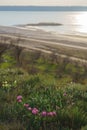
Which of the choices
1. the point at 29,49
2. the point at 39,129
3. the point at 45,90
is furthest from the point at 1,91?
the point at 29,49

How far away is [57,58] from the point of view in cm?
4312

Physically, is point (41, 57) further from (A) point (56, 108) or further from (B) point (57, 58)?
(A) point (56, 108)

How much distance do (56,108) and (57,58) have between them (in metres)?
34.2

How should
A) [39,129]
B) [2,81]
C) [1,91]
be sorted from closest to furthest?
[39,129] < [1,91] < [2,81]

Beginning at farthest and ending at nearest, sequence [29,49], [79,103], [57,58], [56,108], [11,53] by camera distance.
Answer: [29,49] → [11,53] → [57,58] → [79,103] → [56,108]

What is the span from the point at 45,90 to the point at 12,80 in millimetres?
1835

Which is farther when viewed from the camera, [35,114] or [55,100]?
[55,100]

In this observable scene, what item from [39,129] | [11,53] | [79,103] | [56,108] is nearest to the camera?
[39,129]

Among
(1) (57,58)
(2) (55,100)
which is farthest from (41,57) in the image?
(2) (55,100)

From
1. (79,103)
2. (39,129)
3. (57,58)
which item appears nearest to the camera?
(39,129)

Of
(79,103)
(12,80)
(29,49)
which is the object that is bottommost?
(29,49)

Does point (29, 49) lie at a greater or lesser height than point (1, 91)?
lesser

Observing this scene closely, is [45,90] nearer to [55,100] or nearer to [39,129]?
[55,100]

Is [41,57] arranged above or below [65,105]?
below
